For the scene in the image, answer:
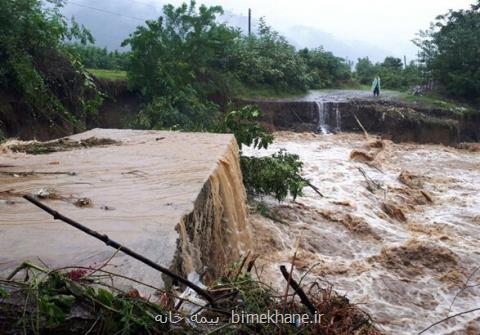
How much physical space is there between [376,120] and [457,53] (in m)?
5.12

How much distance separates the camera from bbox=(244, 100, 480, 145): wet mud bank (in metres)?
14.7

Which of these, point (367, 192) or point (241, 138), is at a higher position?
point (241, 138)

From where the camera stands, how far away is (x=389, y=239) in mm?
6375

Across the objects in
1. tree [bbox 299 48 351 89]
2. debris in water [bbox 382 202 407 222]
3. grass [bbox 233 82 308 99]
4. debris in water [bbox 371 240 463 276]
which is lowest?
debris in water [bbox 371 240 463 276]

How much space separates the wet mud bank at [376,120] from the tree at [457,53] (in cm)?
177

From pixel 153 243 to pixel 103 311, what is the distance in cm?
87

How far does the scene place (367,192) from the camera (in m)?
8.51

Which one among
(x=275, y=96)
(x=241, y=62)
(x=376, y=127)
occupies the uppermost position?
(x=241, y=62)

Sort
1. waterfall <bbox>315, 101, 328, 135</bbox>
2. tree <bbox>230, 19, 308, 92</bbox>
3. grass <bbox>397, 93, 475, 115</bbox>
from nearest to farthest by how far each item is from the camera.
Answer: waterfall <bbox>315, 101, 328, 135</bbox> → grass <bbox>397, 93, 475, 115</bbox> → tree <bbox>230, 19, 308, 92</bbox>

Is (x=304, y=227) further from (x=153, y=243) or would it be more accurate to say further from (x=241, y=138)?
(x=153, y=243)

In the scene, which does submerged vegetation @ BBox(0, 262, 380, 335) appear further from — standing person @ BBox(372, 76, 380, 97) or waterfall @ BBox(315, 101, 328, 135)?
standing person @ BBox(372, 76, 380, 97)

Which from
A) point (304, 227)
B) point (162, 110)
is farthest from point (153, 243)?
point (162, 110)

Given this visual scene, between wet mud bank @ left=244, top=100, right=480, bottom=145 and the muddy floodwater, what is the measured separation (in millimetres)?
3752

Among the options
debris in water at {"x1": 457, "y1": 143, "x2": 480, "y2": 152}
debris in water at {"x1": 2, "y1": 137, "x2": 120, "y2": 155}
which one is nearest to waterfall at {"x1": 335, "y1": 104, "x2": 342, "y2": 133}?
debris in water at {"x1": 457, "y1": 143, "x2": 480, "y2": 152}
